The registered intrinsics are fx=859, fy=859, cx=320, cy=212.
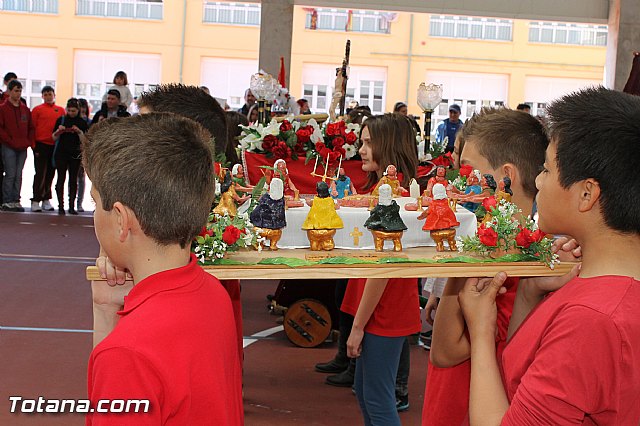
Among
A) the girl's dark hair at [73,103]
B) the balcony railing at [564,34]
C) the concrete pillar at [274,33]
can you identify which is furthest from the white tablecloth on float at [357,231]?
the balcony railing at [564,34]

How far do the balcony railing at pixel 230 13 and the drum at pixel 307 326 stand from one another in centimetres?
2043

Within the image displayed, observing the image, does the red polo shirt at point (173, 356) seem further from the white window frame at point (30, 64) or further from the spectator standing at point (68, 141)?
the white window frame at point (30, 64)

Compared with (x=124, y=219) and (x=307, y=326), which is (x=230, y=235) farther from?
(x=307, y=326)

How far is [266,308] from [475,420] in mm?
5581

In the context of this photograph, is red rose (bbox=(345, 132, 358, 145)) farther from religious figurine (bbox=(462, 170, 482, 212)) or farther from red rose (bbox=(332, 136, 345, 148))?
religious figurine (bbox=(462, 170, 482, 212))


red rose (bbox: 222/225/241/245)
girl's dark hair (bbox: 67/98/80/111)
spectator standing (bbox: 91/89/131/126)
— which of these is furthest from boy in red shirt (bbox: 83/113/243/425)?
girl's dark hair (bbox: 67/98/80/111)

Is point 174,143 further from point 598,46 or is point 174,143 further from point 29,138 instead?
point 598,46

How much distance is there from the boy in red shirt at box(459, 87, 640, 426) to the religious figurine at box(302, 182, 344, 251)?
0.71m

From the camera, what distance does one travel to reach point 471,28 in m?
26.5

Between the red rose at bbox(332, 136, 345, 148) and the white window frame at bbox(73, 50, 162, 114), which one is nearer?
the red rose at bbox(332, 136, 345, 148)

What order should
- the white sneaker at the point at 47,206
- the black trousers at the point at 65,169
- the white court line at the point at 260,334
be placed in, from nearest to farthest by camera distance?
the white court line at the point at 260,334, the black trousers at the point at 65,169, the white sneaker at the point at 47,206

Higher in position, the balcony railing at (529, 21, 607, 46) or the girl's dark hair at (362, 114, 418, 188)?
the balcony railing at (529, 21, 607, 46)

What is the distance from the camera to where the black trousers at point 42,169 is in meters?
12.8

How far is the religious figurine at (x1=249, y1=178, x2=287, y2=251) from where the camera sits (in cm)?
240
